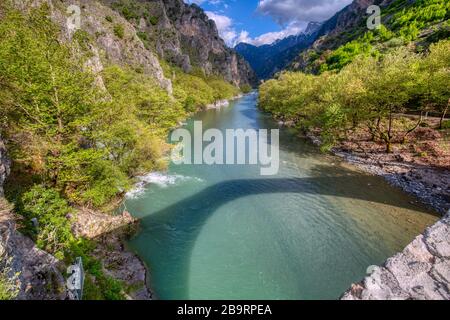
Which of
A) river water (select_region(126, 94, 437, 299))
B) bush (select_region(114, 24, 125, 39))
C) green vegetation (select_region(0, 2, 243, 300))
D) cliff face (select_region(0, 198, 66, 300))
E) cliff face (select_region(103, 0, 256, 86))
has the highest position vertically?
cliff face (select_region(103, 0, 256, 86))

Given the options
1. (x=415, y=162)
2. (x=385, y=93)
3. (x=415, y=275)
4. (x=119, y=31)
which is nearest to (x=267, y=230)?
(x=415, y=275)

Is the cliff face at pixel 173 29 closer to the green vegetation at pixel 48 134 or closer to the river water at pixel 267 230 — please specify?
the river water at pixel 267 230

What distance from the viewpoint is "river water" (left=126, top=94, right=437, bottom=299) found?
12469mm

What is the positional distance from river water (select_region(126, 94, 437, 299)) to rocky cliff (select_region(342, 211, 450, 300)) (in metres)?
6.41

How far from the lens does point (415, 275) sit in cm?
602

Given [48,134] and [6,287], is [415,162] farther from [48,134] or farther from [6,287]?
[6,287]

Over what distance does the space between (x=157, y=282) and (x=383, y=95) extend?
27.7 m

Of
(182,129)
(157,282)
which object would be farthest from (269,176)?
(182,129)

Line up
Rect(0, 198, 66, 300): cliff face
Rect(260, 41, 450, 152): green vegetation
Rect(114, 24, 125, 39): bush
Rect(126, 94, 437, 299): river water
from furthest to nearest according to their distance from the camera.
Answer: Rect(114, 24, 125, 39): bush → Rect(260, 41, 450, 152): green vegetation → Rect(126, 94, 437, 299): river water → Rect(0, 198, 66, 300): cliff face

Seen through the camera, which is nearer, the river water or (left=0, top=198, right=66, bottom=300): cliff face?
(left=0, top=198, right=66, bottom=300): cliff face

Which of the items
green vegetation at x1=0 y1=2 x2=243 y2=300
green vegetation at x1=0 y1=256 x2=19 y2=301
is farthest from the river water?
green vegetation at x1=0 y1=256 x2=19 y2=301

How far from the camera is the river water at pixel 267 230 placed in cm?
1247

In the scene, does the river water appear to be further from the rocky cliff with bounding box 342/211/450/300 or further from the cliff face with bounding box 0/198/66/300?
the rocky cliff with bounding box 342/211/450/300

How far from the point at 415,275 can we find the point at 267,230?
432 inches
